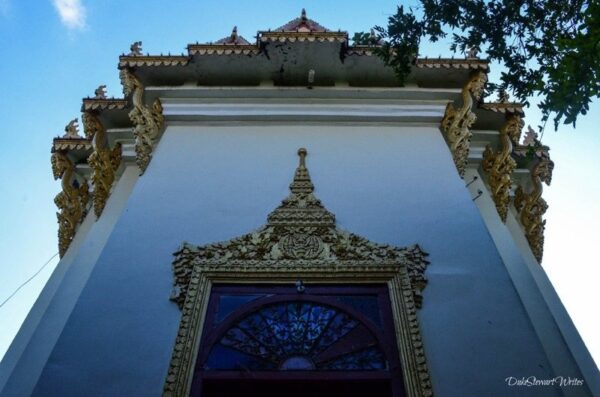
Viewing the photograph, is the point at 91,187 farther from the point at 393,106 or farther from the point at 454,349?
the point at 454,349

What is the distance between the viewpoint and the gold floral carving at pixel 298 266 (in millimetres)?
3432

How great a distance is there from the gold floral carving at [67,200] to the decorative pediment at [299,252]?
5.53 feet

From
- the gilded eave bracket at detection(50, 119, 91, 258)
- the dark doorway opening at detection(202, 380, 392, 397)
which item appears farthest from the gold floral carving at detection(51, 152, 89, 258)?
the dark doorway opening at detection(202, 380, 392, 397)

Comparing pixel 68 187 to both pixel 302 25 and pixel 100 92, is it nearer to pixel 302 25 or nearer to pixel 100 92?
pixel 100 92

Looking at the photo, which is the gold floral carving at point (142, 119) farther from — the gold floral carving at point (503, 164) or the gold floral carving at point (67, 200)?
the gold floral carving at point (503, 164)

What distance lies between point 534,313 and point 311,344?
1.78 meters

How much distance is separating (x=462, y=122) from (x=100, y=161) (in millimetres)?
3650

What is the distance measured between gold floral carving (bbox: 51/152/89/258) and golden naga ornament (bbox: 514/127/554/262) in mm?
4501

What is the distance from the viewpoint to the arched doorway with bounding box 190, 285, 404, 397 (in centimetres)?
321

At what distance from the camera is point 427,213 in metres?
4.27

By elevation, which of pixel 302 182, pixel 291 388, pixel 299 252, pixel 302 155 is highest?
pixel 302 155

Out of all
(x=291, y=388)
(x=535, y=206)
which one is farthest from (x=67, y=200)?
(x=535, y=206)

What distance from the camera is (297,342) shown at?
3.45 meters

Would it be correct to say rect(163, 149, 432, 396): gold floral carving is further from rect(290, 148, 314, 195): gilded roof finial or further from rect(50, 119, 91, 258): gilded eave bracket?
rect(50, 119, 91, 258): gilded eave bracket
